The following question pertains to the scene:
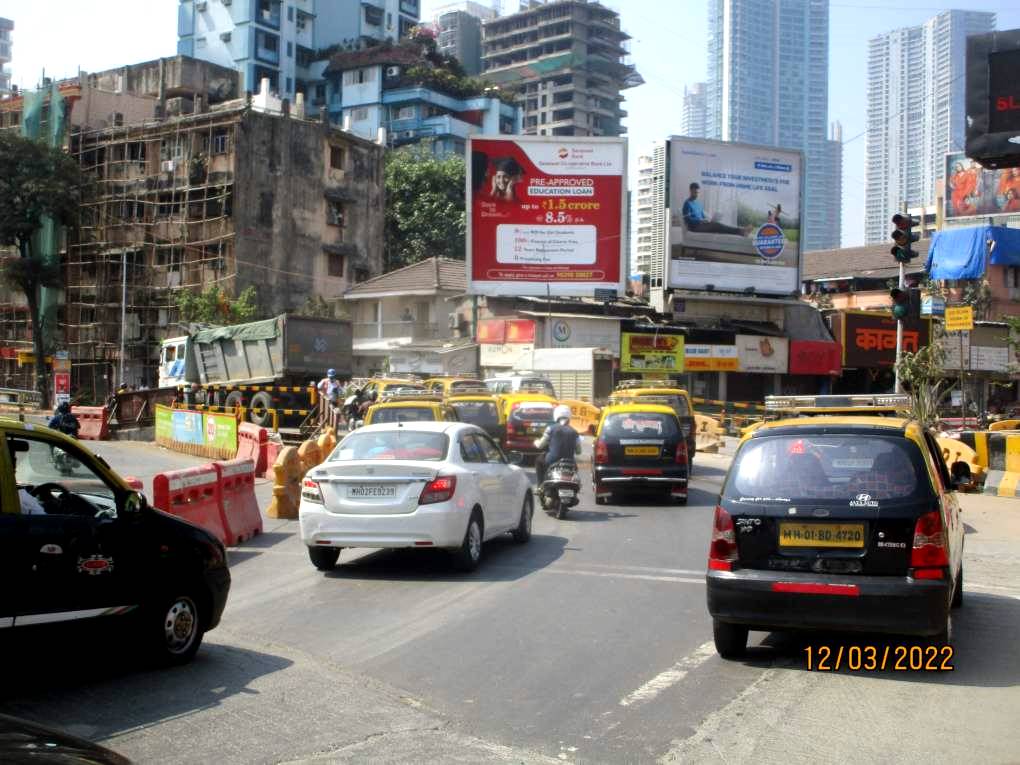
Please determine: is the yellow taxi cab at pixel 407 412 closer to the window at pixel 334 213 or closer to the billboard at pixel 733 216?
the billboard at pixel 733 216

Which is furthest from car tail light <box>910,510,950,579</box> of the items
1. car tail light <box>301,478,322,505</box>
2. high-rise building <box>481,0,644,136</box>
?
high-rise building <box>481,0,644,136</box>

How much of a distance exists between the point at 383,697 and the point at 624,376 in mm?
38579

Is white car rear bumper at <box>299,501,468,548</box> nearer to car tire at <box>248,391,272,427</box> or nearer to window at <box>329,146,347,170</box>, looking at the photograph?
car tire at <box>248,391,272,427</box>

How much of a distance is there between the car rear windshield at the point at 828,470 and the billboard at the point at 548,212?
111 feet

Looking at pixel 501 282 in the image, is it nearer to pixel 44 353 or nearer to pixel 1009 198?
pixel 44 353

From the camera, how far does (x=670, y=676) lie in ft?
23.3

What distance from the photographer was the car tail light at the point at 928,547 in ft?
22.4

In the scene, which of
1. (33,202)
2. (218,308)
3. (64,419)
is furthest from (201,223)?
(64,419)

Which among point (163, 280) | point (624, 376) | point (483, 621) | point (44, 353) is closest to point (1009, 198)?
point (624, 376)

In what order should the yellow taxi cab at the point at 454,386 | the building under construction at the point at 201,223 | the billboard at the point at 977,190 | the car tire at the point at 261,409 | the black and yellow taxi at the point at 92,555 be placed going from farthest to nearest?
the billboard at the point at 977,190
the building under construction at the point at 201,223
the car tire at the point at 261,409
the yellow taxi cab at the point at 454,386
the black and yellow taxi at the point at 92,555

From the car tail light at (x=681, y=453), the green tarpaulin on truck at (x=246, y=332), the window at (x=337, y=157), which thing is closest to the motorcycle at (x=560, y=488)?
the car tail light at (x=681, y=453)

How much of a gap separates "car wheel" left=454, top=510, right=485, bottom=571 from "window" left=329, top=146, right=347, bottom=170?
52552 millimetres

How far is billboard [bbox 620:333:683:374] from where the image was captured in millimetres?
44812

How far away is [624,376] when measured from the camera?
44719mm
